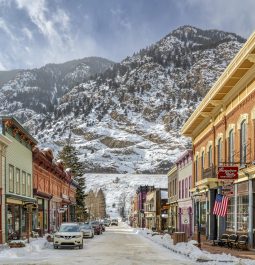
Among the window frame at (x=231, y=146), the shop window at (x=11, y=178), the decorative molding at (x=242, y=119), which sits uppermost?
the decorative molding at (x=242, y=119)

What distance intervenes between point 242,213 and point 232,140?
5231 millimetres

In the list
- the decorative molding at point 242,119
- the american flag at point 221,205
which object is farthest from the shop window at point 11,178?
the decorative molding at point 242,119

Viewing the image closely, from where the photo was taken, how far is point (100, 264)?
2166 centimetres

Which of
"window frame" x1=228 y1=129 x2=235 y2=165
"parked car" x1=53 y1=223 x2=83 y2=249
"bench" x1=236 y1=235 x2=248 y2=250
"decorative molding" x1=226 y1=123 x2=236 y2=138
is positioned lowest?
"parked car" x1=53 y1=223 x2=83 y2=249

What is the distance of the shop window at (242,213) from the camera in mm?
27531

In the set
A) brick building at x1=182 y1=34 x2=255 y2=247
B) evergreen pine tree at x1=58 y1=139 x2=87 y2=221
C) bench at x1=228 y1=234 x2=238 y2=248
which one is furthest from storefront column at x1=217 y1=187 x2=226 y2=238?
evergreen pine tree at x1=58 y1=139 x2=87 y2=221

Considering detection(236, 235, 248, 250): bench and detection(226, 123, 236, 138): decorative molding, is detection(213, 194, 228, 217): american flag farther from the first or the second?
detection(226, 123, 236, 138): decorative molding

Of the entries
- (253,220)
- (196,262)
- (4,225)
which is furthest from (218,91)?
(4,225)

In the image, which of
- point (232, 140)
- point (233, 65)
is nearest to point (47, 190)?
point (232, 140)

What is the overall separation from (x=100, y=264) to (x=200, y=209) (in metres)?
22.0

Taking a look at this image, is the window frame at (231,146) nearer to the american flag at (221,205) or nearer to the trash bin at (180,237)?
the american flag at (221,205)

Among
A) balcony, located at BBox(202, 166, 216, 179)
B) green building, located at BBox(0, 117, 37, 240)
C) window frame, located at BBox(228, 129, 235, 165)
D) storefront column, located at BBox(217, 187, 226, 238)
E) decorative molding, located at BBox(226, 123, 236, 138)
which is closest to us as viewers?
decorative molding, located at BBox(226, 123, 236, 138)

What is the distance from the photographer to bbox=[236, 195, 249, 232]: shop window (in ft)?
90.3

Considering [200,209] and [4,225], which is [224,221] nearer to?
[200,209]
